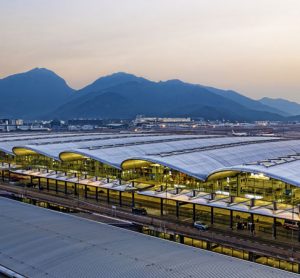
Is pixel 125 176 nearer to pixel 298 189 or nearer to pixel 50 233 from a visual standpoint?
pixel 298 189

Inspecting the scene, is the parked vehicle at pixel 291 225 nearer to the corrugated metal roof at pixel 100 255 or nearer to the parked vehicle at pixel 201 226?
the parked vehicle at pixel 201 226

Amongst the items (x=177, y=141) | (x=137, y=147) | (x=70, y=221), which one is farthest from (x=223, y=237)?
(x=177, y=141)

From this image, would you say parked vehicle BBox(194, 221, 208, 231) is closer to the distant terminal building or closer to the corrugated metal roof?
the distant terminal building

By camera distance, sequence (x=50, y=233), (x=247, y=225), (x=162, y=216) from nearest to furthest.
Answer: (x=50, y=233) → (x=247, y=225) → (x=162, y=216)

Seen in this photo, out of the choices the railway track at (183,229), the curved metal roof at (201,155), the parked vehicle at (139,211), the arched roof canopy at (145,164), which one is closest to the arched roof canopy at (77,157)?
the curved metal roof at (201,155)

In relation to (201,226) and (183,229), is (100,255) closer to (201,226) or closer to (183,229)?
(183,229)

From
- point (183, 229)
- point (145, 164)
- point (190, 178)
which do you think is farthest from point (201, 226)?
point (145, 164)
